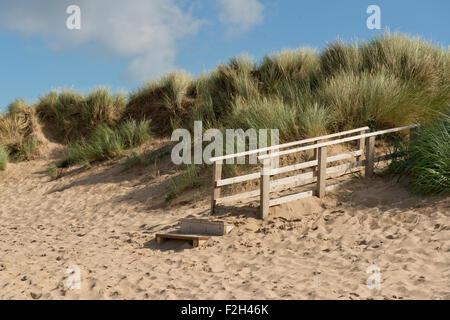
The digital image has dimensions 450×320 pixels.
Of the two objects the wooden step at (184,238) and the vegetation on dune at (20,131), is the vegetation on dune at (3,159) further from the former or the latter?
the wooden step at (184,238)

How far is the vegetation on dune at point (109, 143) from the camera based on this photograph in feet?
49.4

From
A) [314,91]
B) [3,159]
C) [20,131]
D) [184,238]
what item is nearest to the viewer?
[184,238]

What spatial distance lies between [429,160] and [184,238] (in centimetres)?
446

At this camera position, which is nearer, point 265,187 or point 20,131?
point 265,187

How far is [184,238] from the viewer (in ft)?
27.4

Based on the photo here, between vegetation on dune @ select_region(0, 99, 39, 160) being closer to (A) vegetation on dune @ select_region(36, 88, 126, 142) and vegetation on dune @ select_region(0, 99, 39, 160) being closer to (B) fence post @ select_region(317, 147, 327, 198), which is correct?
(A) vegetation on dune @ select_region(36, 88, 126, 142)

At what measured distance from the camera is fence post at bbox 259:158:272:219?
334 inches

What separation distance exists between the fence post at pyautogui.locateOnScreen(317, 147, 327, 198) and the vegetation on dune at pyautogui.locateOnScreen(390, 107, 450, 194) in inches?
58.6

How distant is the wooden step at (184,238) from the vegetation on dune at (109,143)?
6.85 m

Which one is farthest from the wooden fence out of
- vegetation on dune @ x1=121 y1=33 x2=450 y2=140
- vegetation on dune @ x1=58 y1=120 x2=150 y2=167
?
vegetation on dune @ x1=58 y1=120 x2=150 y2=167

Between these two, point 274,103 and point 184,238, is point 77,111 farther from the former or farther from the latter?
point 184,238

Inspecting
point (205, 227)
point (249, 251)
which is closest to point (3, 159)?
point (205, 227)

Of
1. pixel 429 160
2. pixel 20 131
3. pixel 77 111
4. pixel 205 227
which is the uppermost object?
pixel 77 111
